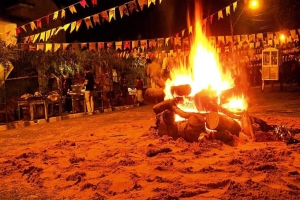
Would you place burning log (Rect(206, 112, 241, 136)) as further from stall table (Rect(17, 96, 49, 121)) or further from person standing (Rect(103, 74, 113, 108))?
person standing (Rect(103, 74, 113, 108))

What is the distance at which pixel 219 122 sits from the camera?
7.40 m

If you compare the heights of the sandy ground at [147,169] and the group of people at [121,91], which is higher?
the group of people at [121,91]

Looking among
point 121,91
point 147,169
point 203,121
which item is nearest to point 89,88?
point 121,91

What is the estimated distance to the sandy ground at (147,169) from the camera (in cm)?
473

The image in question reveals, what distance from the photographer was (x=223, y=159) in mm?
6191

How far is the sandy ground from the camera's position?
15.5 feet

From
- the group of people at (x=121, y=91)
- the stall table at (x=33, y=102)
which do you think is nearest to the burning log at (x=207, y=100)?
the stall table at (x=33, y=102)

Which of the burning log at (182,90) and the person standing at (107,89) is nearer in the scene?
the burning log at (182,90)

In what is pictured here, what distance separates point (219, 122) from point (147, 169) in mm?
2283

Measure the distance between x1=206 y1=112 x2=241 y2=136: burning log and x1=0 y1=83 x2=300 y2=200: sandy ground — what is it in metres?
0.35

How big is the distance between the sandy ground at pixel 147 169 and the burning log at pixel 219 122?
35cm

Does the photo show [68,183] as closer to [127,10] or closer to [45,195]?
[45,195]

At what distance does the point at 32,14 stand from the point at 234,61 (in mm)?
15299

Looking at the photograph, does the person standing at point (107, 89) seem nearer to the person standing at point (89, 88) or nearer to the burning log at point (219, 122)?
the person standing at point (89, 88)
